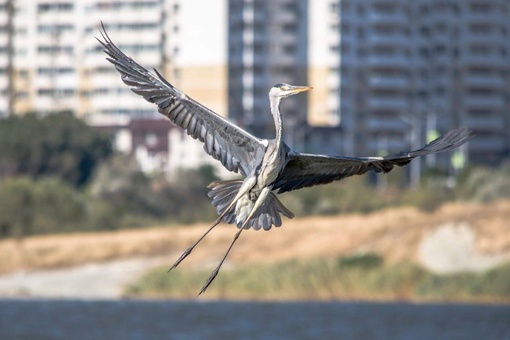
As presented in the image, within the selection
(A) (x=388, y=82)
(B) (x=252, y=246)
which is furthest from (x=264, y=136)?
(B) (x=252, y=246)

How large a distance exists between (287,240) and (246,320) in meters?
10.6

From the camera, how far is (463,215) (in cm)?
6038

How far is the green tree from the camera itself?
281ft

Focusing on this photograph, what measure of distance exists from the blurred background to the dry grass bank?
12 cm

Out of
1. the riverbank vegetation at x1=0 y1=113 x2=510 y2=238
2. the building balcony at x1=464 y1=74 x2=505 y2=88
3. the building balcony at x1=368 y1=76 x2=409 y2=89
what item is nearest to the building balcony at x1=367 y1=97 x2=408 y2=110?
the building balcony at x1=368 y1=76 x2=409 y2=89

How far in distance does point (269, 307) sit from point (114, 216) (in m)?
14.9

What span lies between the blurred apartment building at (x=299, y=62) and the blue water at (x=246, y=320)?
37002 millimetres

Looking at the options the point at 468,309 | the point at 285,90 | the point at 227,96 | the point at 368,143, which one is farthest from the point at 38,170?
the point at 285,90

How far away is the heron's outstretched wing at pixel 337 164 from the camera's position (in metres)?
14.2

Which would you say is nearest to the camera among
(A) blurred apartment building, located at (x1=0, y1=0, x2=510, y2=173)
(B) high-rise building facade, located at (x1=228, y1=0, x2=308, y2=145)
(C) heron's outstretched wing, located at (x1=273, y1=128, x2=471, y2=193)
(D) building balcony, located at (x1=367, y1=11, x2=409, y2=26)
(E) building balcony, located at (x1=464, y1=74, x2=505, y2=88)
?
(C) heron's outstretched wing, located at (x1=273, y1=128, x2=471, y2=193)

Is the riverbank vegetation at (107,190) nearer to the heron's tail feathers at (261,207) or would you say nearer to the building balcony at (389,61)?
the building balcony at (389,61)

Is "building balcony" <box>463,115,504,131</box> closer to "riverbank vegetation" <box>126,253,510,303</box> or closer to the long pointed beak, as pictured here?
"riverbank vegetation" <box>126,253,510,303</box>

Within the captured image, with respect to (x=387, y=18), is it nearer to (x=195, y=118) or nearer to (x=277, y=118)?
(x=195, y=118)

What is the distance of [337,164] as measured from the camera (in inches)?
581
